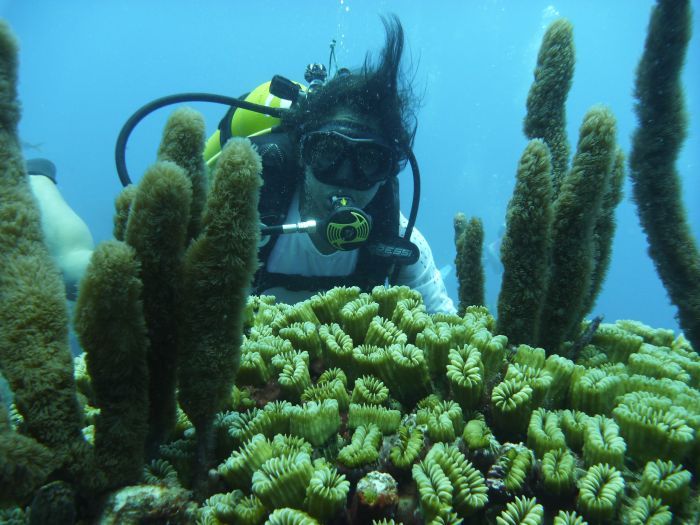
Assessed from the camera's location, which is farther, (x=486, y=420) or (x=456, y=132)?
(x=456, y=132)

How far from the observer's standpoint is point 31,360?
1.20m

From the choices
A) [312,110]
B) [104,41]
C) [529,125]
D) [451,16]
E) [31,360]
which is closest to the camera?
[31,360]

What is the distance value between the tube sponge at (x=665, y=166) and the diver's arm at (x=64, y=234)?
6539 millimetres

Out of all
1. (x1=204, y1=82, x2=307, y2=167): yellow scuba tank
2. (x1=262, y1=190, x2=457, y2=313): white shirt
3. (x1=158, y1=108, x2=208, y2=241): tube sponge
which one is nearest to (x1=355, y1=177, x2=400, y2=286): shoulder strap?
(x1=262, y1=190, x2=457, y2=313): white shirt

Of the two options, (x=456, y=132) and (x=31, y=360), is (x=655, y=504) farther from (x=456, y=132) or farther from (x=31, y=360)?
(x=456, y=132)

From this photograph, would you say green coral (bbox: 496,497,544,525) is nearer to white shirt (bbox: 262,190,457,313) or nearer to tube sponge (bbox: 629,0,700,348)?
tube sponge (bbox: 629,0,700,348)

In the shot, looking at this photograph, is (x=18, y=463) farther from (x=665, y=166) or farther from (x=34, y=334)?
(x=665, y=166)

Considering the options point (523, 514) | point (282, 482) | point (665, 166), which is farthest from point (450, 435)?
point (665, 166)

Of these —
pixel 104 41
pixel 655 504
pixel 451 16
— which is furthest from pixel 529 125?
pixel 104 41

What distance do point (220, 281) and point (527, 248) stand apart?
158 centimetres

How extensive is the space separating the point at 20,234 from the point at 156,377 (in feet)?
2.15

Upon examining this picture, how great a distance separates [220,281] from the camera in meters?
1.36

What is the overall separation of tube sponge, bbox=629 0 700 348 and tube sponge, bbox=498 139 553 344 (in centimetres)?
113

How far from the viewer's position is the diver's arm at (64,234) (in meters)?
5.87
